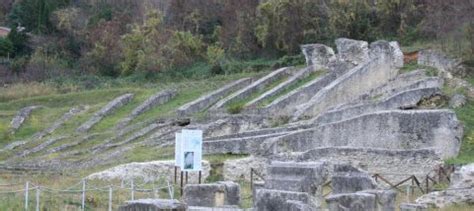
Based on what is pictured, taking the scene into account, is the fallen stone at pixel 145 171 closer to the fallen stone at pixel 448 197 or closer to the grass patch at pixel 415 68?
the fallen stone at pixel 448 197

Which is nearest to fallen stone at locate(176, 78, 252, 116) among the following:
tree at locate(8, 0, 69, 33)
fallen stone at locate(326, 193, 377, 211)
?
fallen stone at locate(326, 193, 377, 211)

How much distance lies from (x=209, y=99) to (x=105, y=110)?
4.91 m

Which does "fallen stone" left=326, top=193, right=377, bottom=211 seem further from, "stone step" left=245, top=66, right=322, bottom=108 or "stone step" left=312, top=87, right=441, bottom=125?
"stone step" left=245, top=66, right=322, bottom=108

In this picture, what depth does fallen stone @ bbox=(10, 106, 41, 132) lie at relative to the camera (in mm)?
42156

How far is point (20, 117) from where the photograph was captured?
43875mm

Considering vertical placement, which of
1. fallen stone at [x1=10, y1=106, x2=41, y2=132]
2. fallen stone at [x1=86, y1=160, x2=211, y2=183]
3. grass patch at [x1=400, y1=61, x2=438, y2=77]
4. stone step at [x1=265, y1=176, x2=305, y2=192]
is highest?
grass patch at [x1=400, y1=61, x2=438, y2=77]

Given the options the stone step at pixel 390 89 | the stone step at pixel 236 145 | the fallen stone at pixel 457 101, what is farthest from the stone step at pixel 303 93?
the stone step at pixel 236 145

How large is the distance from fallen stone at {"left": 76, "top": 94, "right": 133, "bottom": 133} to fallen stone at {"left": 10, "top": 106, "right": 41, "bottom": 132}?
3.11 m

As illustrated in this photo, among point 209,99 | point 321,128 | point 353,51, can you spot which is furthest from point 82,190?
point 353,51

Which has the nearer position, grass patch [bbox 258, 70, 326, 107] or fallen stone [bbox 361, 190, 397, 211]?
fallen stone [bbox 361, 190, 397, 211]

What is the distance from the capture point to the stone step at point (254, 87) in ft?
139

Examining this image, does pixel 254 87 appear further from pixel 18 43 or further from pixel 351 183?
pixel 18 43

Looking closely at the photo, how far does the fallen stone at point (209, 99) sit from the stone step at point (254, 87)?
66cm

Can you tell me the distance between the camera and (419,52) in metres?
45.2
